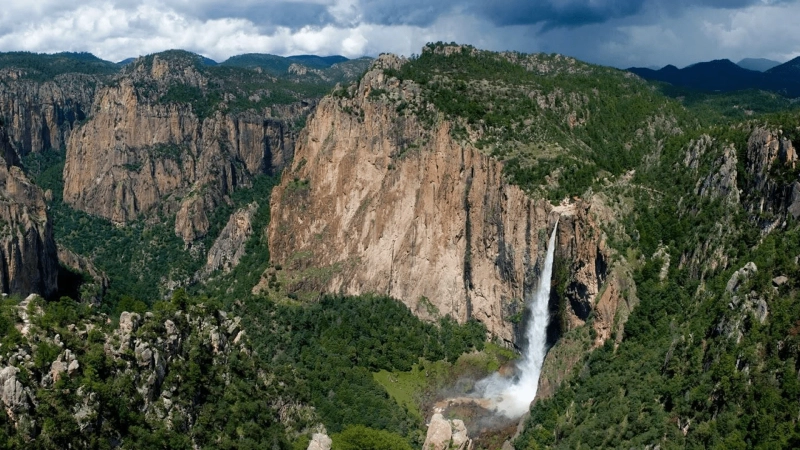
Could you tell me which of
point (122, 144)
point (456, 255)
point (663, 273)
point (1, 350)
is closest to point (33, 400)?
point (1, 350)

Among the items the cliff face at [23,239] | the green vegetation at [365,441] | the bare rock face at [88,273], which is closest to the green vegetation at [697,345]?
the green vegetation at [365,441]

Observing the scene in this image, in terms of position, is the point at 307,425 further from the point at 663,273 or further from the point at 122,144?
the point at 122,144

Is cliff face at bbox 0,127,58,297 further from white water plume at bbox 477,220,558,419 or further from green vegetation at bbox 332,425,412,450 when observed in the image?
white water plume at bbox 477,220,558,419

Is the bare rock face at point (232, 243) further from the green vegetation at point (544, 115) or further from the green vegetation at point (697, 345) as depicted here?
the green vegetation at point (697, 345)

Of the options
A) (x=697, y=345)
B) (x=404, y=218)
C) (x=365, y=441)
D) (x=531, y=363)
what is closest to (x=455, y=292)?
(x=404, y=218)

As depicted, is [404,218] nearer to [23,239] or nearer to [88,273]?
[23,239]

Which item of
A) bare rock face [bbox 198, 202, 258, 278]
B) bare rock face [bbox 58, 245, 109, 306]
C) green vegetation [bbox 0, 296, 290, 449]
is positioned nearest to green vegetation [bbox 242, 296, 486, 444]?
green vegetation [bbox 0, 296, 290, 449]
